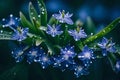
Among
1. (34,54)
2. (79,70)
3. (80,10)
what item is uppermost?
(80,10)

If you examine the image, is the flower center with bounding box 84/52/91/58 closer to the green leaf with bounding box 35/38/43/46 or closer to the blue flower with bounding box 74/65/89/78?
the blue flower with bounding box 74/65/89/78

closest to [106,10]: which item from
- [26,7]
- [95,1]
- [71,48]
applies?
[95,1]

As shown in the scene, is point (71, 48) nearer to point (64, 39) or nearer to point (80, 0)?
point (64, 39)

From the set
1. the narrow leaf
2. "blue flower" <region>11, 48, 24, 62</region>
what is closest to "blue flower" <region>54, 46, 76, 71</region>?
"blue flower" <region>11, 48, 24, 62</region>

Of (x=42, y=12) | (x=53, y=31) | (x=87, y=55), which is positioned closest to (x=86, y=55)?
(x=87, y=55)

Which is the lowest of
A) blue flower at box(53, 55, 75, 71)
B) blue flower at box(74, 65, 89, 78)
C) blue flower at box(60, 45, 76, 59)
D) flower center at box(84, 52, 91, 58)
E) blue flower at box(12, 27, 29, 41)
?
blue flower at box(74, 65, 89, 78)

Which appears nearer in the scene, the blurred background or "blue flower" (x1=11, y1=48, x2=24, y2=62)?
"blue flower" (x1=11, y1=48, x2=24, y2=62)

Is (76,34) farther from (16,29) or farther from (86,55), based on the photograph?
(16,29)
